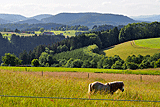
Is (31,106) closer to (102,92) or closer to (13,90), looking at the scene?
(13,90)

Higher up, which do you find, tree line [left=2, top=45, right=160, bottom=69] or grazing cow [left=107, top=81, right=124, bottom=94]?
grazing cow [left=107, top=81, right=124, bottom=94]

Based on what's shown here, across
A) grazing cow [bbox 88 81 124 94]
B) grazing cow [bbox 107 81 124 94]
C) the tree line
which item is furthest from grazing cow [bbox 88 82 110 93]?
the tree line

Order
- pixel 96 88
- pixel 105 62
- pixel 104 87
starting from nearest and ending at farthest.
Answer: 1. pixel 96 88
2. pixel 104 87
3. pixel 105 62

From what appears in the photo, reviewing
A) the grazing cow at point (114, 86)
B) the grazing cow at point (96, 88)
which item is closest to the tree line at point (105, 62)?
the grazing cow at point (114, 86)

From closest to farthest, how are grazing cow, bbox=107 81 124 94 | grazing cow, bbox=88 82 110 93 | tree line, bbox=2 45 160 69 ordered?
1. grazing cow, bbox=88 82 110 93
2. grazing cow, bbox=107 81 124 94
3. tree line, bbox=2 45 160 69

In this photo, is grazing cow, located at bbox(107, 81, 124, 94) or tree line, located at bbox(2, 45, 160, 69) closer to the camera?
grazing cow, located at bbox(107, 81, 124, 94)

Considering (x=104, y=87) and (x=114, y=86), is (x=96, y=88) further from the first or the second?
(x=114, y=86)

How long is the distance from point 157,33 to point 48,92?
169m

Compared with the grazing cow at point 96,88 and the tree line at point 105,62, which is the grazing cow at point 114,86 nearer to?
the grazing cow at point 96,88

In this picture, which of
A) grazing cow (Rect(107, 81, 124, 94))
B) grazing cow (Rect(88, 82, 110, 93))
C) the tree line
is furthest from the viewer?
the tree line

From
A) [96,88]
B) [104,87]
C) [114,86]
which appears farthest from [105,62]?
[96,88]

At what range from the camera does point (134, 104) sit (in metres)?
9.71

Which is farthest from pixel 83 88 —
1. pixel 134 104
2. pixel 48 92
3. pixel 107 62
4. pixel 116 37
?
pixel 116 37

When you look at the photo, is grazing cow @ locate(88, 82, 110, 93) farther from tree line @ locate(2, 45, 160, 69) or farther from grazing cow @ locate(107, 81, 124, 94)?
tree line @ locate(2, 45, 160, 69)
